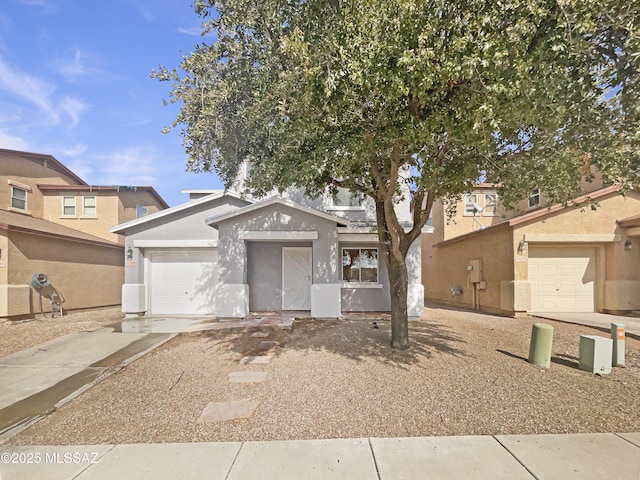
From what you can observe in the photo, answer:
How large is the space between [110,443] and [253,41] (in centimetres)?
612

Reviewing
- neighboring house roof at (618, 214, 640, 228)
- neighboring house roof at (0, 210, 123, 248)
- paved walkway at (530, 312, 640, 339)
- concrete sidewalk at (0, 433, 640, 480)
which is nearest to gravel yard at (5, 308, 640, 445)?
concrete sidewalk at (0, 433, 640, 480)

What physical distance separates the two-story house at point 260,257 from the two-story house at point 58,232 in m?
3.29

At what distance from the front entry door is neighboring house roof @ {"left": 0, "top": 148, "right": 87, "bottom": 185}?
14096mm

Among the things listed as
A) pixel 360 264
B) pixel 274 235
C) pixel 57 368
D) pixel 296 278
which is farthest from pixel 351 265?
pixel 57 368

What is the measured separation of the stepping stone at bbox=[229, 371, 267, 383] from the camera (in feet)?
18.5

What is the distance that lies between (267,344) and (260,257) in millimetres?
5014

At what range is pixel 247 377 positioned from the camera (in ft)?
19.1

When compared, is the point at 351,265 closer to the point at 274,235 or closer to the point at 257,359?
the point at 274,235

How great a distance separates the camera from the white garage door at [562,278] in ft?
39.5

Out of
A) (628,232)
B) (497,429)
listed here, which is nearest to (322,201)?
(497,429)

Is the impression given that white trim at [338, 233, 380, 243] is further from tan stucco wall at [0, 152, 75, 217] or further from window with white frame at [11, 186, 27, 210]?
window with white frame at [11, 186, 27, 210]

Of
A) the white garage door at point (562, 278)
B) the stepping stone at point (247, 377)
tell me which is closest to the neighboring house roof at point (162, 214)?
the stepping stone at point (247, 377)

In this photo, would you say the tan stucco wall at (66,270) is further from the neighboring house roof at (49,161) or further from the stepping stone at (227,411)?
the stepping stone at (227,411)

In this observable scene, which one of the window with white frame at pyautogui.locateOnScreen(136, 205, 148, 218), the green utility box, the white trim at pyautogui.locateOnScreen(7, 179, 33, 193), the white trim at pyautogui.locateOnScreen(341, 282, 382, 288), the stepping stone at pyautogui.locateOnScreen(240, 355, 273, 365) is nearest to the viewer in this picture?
the green utility box
